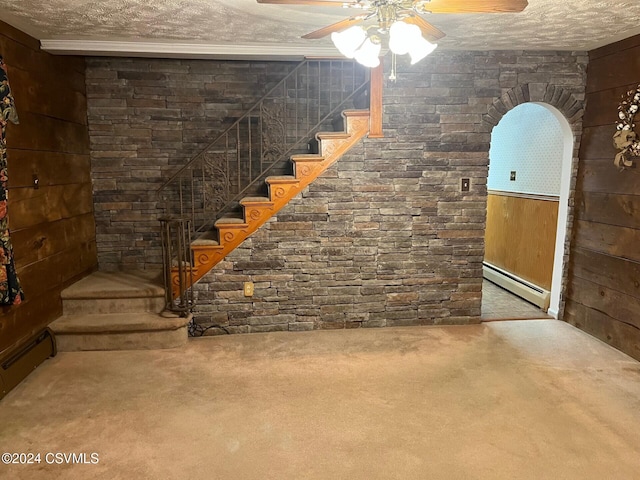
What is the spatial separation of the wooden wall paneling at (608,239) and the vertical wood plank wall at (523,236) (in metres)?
0.43

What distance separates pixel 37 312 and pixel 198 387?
1441 millimetres

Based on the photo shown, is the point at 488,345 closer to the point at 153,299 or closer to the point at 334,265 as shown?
the point at 334,265

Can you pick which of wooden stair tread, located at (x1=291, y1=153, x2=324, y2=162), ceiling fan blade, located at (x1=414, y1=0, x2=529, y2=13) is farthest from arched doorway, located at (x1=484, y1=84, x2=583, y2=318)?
ceiling fan blade, located at (x1=414, y1=0, x2=529, y2=13)

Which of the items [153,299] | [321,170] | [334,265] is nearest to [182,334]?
[153,299]

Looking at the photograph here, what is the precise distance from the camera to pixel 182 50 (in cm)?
373

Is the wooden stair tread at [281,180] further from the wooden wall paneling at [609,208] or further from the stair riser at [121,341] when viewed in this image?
the wooden wall paneling at [609,208]

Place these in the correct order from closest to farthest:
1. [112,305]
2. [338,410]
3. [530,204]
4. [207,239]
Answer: [338,410] < [112,305] < [207,239] < [530,204]

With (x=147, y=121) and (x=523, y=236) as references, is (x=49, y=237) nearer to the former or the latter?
(x=147, y=121)

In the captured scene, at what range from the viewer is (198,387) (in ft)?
10.4

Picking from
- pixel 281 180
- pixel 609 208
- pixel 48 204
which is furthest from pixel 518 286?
pixel 48 204

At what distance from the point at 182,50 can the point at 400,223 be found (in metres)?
2.31

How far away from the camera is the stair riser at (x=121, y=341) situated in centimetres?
375

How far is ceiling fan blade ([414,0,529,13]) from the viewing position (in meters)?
2.02

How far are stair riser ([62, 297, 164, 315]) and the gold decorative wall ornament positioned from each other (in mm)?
3892
